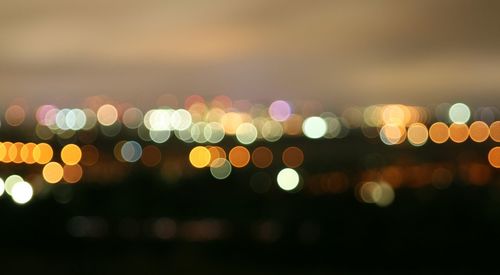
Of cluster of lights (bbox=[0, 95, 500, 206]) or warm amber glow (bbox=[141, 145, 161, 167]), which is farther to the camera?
warm amber glow (bbox=[141, 145, 161, 167])

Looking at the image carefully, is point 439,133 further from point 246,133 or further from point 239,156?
point 246,133

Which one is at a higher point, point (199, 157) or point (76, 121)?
point (76, 121)

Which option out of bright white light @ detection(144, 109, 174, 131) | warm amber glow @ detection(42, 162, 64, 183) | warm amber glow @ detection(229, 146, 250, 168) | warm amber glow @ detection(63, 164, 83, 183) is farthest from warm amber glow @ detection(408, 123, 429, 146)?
warm amber glow @ detection(42, 162, 64, 183)

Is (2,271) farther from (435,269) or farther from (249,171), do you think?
(249,171)

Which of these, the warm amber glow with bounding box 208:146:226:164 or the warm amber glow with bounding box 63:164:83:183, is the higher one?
the warm amber glow with bounding box 208:146:226:164

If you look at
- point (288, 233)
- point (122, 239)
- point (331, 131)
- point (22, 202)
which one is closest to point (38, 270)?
point (122, 239)

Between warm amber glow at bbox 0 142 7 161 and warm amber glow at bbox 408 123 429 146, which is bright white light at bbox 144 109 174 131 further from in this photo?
warm amber glow at bbox 408 123 429 146

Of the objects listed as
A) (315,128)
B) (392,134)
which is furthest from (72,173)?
(392,134)
